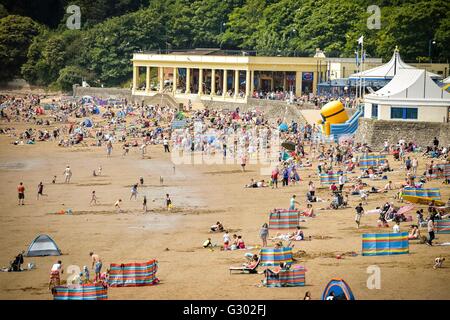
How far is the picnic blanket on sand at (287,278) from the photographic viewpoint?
27094mm

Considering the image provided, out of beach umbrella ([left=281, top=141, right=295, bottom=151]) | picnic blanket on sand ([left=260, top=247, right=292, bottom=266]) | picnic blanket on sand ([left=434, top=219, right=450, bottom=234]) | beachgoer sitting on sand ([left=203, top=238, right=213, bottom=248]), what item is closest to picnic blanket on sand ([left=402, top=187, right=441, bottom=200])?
picnic blanket on sand ([left=434, top=219, right=450, bottom=234])

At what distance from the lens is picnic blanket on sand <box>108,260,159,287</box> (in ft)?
90.8

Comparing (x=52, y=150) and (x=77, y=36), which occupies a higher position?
(x=77, y=36)

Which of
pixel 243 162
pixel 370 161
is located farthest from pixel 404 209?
pixel 243 162

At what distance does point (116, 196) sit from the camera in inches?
1673

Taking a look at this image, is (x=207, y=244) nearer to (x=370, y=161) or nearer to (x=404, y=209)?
(x=404, y=209)

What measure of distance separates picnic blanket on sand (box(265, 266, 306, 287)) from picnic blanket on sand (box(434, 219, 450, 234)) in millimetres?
6596

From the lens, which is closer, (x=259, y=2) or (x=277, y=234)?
(x=277, y=234)

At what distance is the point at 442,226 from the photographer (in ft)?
106

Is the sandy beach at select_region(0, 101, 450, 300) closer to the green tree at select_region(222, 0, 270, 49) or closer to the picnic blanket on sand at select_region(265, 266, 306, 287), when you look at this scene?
the picnic blanket on sand at select_region(265, 266, 306, 287)

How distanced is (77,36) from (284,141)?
44365mm

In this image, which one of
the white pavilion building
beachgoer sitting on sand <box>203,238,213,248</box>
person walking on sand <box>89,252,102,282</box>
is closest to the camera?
person walking on sand <box>89,252,102,282</box>
